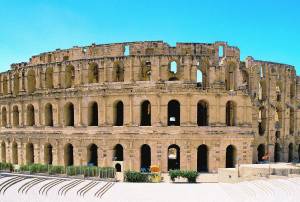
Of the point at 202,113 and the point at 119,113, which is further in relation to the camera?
the point at 202,113

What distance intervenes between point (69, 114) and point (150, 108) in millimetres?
8884

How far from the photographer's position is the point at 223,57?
32281 millimetres

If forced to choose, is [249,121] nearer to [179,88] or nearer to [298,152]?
[179,88]

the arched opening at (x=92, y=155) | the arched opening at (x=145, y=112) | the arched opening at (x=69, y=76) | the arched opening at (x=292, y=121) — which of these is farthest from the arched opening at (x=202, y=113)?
the arched opening at (x=69, y=76)

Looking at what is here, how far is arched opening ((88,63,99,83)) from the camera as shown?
1317 inches

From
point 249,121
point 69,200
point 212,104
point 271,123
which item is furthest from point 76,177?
point 271,123

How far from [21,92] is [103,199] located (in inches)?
842

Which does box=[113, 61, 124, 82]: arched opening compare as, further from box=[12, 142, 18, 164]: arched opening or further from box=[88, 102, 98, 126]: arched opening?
box=[12, 142, 18, 164]: arched opening

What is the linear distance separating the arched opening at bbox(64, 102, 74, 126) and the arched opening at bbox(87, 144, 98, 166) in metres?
3.72

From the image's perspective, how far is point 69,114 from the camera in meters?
34.8

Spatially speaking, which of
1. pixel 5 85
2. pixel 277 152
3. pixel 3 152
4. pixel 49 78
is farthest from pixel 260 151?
pixel 5 85

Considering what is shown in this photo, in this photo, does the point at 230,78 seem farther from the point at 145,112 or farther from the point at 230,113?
the point at 145,112

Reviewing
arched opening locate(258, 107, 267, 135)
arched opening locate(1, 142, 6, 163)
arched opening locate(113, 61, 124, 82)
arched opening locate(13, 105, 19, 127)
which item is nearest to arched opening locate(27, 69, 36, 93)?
arched opening locate(13, 105, 19, 127)

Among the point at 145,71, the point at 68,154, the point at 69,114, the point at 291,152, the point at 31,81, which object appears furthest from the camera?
the point at 291,152
